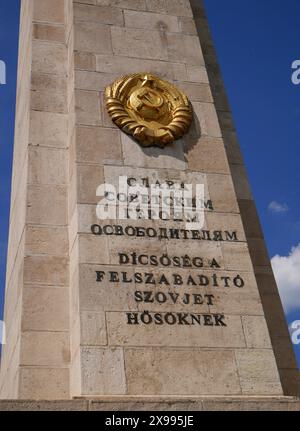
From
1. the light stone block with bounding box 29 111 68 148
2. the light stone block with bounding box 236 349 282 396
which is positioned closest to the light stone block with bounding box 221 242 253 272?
the light stone block with bounding box 236 349 282 396

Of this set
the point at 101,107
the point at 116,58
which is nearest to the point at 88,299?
the point at 101,107

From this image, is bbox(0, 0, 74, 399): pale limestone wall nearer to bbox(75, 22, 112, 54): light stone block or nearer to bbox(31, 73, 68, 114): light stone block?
bbox(31, 73, 68, 114): light stone block

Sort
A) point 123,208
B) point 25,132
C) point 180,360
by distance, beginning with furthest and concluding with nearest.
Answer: point 25,132, point 123,208, point 180,360

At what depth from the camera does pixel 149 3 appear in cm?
1424

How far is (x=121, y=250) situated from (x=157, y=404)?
9.58 ft

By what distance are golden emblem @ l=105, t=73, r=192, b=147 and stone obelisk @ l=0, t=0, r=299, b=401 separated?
162mm

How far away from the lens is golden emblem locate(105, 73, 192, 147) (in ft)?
38.9

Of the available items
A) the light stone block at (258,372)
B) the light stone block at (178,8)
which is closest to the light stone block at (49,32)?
the light stone block at (178,8)

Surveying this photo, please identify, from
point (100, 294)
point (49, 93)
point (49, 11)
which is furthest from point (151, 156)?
point (49, 11)

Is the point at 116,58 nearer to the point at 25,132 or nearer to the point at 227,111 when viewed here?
the point at 25,132

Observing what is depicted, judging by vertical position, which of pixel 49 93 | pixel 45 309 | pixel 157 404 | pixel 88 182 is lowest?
pixel 157 404

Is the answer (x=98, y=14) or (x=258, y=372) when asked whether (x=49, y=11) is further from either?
(x=258, y=372)

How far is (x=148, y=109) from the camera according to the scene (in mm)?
12102

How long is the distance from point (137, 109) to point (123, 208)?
233 centimetres
